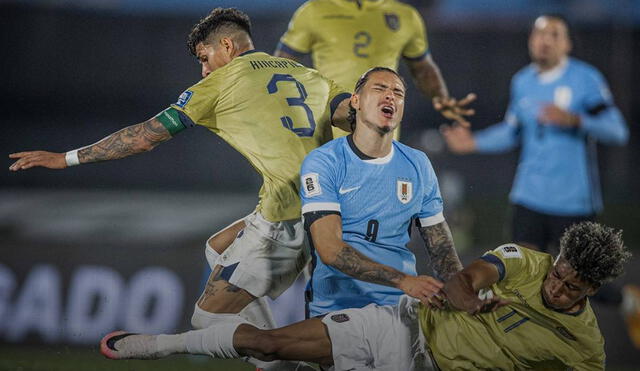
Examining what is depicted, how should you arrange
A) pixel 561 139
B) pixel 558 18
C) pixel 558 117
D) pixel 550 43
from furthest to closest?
pixel 558 18 → pixel 550 43 → pixel 561 139 → pixel 558 117

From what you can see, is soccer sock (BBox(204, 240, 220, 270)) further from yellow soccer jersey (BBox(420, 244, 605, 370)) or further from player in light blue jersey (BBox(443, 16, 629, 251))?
player in light blue jersey (BBox(443, 16, 629, 251))

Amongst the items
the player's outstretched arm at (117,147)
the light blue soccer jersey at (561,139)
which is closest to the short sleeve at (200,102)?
the player's outstretched arm at (117,147)

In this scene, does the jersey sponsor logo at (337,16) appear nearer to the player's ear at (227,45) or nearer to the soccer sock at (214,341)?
the player's ear at (227,45)

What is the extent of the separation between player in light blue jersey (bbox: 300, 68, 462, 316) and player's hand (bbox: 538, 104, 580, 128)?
2.39 m

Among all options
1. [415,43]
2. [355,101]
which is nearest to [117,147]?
[355,101]

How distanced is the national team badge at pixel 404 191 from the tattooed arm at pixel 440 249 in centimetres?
22

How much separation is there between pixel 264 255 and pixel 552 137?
3006mm

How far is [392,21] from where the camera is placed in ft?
19.3

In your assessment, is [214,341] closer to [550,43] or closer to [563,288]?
[563,288]

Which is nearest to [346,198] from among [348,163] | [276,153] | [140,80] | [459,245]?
[348,163]

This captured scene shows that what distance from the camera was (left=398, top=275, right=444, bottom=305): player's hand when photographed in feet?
12.8

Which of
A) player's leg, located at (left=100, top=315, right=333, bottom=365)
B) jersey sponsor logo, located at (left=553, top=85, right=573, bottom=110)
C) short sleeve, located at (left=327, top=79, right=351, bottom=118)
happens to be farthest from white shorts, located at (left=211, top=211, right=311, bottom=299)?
jersey sponsor logo, located at (left=553, top=85, right=573, bottom=110)

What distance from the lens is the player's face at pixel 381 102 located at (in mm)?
4457

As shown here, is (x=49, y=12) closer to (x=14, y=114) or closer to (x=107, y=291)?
(x=14, y=114)
